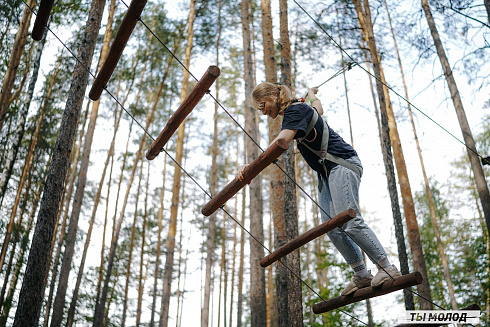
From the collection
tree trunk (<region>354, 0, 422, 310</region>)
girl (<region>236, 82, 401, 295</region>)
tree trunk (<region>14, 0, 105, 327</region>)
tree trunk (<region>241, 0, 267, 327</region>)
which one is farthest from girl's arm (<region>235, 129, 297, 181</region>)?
tree trunk (<region>354, 0, 422, 310</region>)

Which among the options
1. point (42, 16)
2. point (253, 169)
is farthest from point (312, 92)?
point (42, 16)

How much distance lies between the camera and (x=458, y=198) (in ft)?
47.4

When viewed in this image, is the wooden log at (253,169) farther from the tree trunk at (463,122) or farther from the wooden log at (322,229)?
the tree trunk at (463,122)

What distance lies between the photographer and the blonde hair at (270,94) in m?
2.43

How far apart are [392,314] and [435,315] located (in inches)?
621

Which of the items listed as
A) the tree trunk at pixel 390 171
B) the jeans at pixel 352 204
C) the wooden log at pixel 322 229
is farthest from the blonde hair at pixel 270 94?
the tree trunk at pixel 390 171

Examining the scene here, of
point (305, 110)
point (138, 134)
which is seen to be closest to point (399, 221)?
point (305, 110)

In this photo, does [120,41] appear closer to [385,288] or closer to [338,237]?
[338,237]

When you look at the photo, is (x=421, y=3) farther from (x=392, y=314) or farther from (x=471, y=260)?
(x=392, y=314)

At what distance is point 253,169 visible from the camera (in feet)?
7.50

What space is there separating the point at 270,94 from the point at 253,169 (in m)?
0.49

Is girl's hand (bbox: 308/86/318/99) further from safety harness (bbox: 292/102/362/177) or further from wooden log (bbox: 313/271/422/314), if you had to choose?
wooden log (bbox: 313/271/422/314)

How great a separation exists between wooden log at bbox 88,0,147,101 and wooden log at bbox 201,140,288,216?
3.34 feet

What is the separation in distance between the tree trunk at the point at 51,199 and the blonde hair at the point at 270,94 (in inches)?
60.9
